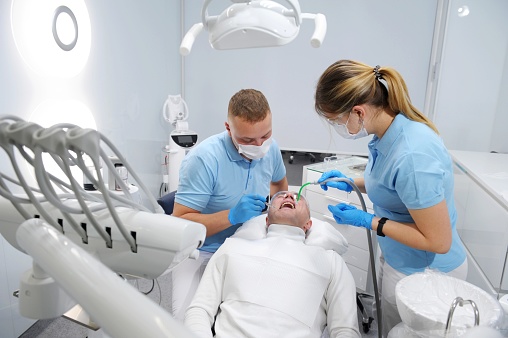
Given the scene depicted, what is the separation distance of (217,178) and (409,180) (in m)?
0.75

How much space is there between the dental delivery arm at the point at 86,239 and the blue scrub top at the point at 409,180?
0.86 metres

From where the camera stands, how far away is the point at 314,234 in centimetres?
171

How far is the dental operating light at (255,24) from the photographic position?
1.12 metres

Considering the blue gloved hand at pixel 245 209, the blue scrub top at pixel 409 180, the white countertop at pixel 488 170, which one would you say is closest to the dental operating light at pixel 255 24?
the blue scrub top at pixel 409 180

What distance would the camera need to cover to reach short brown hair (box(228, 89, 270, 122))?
1.42m

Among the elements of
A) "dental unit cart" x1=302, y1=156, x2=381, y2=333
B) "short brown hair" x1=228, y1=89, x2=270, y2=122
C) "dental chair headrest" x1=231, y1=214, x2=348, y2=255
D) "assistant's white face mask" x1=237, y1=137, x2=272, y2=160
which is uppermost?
"short brown hair" x1=228, y1=89, x2=270, y2=122

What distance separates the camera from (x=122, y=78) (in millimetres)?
2734

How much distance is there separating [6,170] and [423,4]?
3043 mm

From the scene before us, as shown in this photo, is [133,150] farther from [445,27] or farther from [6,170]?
[445,27]

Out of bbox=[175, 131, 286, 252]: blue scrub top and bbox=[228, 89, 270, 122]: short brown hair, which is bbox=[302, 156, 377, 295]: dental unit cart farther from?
bbox=[228, 89, 270, 122]: short brown hair

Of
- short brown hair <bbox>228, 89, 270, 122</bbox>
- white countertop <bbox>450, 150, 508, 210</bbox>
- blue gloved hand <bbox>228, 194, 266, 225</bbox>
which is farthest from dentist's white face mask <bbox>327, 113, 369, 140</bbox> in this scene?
white countertop <bbox>450, 150, 508, 210</bbox>

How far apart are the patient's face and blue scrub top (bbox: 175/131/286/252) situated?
0.10 metres

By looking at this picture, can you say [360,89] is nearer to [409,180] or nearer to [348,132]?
[348,132]

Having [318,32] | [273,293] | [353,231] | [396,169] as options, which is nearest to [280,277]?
[273,293]
